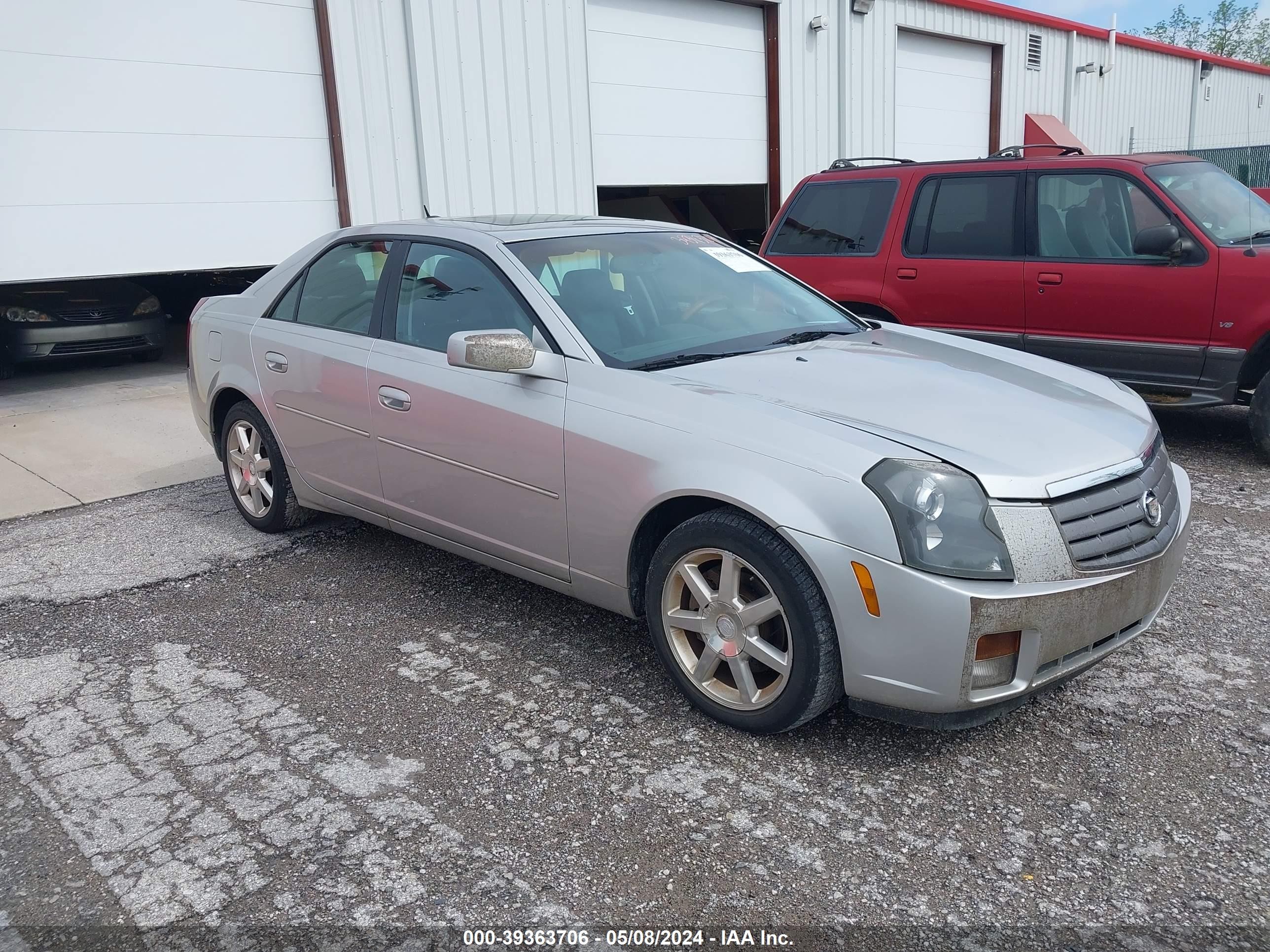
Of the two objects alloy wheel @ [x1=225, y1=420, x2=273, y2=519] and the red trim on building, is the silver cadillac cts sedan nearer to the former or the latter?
alloy wheel @ [x1=225, y1=420, x2=273, y2=519]

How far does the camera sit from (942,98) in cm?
1709

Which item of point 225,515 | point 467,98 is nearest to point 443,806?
point 225,515

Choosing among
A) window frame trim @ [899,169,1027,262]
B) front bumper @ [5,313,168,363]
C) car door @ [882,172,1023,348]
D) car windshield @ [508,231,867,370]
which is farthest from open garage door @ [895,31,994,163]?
car windshield @ [508,231,867,370]

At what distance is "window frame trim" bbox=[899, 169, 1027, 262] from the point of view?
6750 mm

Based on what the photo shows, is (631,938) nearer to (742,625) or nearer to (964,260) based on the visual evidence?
(742,625)

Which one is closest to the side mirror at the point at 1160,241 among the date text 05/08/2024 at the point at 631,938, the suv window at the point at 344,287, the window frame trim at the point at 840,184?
the window frame trim at the point at 840,184

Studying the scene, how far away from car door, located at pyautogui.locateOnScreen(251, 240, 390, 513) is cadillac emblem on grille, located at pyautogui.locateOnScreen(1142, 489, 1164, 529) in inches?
112

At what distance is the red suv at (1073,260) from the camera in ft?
19.8

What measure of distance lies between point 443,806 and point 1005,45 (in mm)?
18219

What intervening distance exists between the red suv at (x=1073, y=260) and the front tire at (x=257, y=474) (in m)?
3.97

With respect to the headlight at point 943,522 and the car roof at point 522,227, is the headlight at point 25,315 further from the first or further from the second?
the headlight at point 943,522

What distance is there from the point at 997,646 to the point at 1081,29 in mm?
20276

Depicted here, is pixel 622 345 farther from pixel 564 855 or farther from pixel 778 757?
pixel 564 855

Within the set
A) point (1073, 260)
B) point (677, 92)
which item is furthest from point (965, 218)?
point (677, 92)
